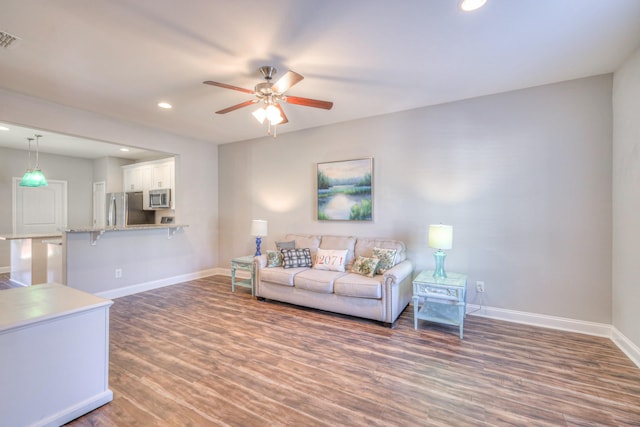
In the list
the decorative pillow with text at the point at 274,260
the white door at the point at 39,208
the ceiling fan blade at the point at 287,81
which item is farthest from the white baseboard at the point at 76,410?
the white door at the point at 39,208

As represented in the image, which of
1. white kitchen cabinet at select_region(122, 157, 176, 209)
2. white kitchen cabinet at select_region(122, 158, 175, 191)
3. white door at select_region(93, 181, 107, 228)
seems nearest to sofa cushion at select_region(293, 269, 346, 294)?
white kitchen cabinet at select_region(122, 157, 176, 209)

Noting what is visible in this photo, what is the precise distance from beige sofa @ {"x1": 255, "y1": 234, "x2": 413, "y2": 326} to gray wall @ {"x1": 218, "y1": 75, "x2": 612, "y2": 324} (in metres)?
0.32

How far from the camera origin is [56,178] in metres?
6.63

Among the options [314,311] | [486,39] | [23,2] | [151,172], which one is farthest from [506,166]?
[151,172]

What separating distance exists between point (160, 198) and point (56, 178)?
3301mm

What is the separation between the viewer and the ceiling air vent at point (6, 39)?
2179 mm

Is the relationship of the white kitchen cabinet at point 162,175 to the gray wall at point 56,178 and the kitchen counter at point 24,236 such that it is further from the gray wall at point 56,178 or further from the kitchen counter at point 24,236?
the gray wall at point 56,178

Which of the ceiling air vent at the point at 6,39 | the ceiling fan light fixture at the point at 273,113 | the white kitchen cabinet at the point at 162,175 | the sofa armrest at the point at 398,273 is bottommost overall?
the sofa armrest at the point at 398,273

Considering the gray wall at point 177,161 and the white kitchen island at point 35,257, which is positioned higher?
the gray wall at point 177,161

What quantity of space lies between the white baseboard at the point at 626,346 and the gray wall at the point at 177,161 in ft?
19.2

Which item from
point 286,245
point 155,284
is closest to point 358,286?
point 286,245

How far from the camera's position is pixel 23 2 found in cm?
186

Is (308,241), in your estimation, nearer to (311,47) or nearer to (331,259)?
(331,259)

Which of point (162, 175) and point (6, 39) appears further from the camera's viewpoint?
point (162, 175)
